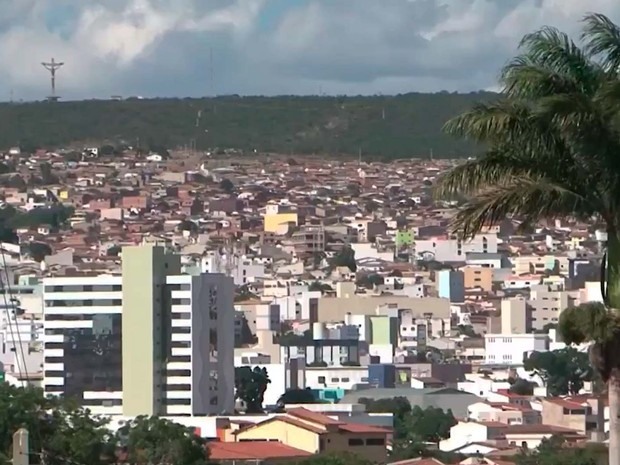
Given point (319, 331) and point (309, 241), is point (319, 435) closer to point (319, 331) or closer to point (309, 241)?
point (319, 331)

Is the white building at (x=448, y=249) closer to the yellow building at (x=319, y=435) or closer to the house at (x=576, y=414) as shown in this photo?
the house at (x=576, y=414)

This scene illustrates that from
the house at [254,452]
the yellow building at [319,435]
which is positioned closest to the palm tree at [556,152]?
the house at [254,452]

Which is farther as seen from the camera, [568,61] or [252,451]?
[252,451]

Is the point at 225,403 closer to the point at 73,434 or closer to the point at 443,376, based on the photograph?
Answer: the point at 443,376

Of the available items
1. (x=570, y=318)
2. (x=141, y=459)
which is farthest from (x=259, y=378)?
(x=570, y=318)

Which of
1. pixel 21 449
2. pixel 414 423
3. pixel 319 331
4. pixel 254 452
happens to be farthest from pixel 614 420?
pixel 319 331

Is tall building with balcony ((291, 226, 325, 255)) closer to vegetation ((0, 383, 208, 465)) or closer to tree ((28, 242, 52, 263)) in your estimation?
tree ((28, 242, 52, 263))

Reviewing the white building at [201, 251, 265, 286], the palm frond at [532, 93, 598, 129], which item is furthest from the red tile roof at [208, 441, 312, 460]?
the white building at [201, 251, 265, 286]

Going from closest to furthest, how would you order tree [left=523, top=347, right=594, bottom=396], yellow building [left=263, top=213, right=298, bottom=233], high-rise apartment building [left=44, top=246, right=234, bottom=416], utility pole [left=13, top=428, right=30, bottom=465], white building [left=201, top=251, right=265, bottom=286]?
utility pole [left=13, top=428, right=30, bottom=465] < high-rise apartment building [left=44, top=246, right=234, bottom=416] < tree [left=523, top=347, right=594, bottom=396] < white building [left=201, top=251, right=265, bottom=286] < yellow building [left=263, top=213, right=298, bottom=233]
